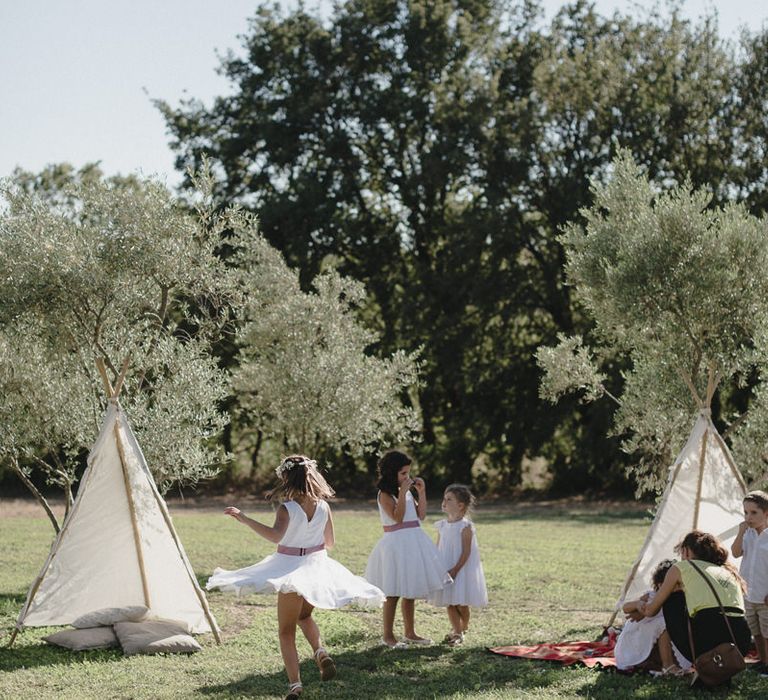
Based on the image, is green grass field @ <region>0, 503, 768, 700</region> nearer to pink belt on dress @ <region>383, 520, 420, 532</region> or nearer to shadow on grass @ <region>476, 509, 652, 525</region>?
pink belt on dress @ <region>383, 520, 420, 532</region>

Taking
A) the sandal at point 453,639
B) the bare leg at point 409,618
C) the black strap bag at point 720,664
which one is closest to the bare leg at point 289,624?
the bare leg at point 409,618

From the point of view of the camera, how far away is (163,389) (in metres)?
13.4

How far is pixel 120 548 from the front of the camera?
10922mm

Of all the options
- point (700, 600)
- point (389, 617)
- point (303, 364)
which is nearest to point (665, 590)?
point (700, 600)

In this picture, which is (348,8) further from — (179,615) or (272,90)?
(179,615)

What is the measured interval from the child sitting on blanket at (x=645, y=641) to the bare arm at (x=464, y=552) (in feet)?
5.95

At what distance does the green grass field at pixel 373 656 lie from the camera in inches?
328

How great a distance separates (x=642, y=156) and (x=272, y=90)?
14.7 meters

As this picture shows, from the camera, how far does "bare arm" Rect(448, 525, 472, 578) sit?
10109 millimetres

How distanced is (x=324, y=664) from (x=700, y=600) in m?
3.22

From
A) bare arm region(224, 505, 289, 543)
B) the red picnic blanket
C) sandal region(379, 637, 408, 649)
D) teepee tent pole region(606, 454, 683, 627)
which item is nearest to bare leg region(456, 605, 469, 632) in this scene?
the red picnic blanket

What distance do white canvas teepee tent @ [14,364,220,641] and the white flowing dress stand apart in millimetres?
4399

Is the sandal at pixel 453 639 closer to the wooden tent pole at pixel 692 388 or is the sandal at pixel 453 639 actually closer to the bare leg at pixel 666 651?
the bare leg at pixel 666 651

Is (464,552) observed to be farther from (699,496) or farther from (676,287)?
(676,287)
